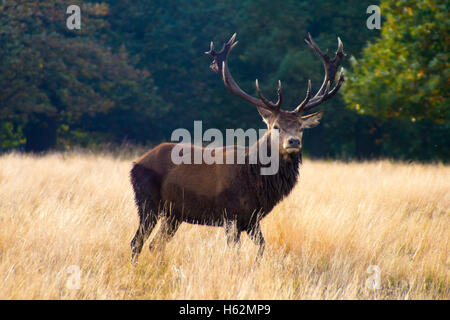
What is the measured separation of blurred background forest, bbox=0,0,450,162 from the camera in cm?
1331

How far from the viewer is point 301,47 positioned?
2048cm

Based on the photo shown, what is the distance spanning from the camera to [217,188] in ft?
16.9

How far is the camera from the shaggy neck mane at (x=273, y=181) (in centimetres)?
512

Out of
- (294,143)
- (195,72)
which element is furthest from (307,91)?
(195,72)

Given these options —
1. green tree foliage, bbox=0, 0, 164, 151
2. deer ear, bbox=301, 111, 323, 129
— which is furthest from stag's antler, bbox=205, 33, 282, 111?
green tree foliage, bbox=0, 0, 164, 151

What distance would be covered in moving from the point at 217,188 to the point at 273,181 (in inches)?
23.7

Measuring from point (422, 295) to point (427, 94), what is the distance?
336 inches

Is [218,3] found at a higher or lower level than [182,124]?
higher

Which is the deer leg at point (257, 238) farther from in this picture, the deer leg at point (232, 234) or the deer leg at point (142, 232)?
the deer leg at point (142, 232)

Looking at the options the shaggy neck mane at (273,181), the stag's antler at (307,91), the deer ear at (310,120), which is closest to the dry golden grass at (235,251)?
the shaggy neck mane at (273,181)

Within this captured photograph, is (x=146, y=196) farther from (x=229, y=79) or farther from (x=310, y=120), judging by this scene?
(x=310, y=120)

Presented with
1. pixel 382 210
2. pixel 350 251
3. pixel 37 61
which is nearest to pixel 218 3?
pixel 37 61
